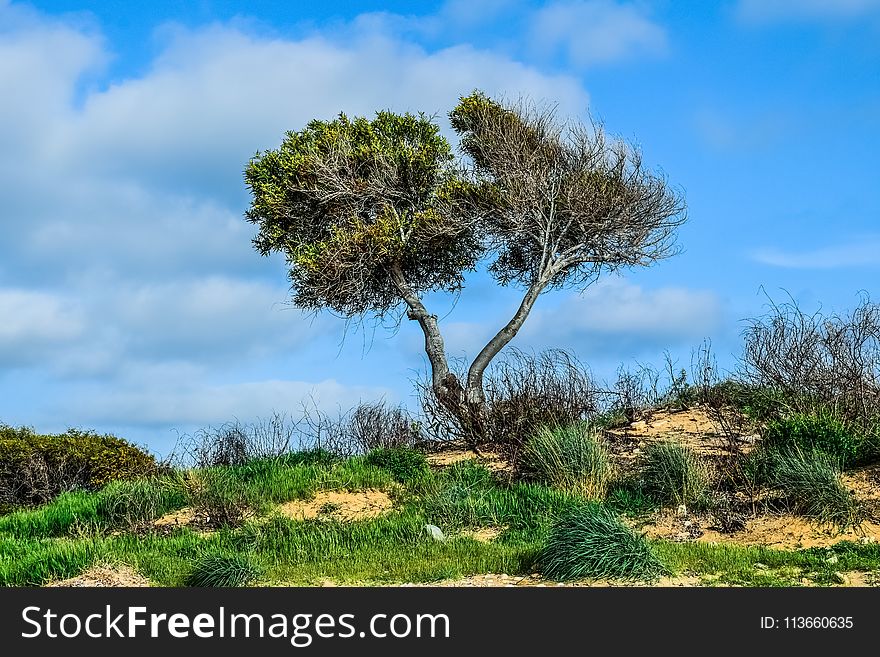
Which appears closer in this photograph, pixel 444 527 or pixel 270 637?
pixel 270 637

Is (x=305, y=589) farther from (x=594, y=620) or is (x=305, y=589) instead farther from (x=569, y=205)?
(x=569, y=205)

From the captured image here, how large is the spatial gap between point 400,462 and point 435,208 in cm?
846

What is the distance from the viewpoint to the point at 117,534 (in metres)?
11.8

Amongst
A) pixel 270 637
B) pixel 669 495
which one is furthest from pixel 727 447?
pixel 270 637

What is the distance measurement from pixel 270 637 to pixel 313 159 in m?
15.6

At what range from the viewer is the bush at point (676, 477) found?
1167 centimetres

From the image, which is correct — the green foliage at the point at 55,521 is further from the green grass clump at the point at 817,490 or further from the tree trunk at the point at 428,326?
the green grass clump at the point at 817,490

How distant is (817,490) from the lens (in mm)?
11031

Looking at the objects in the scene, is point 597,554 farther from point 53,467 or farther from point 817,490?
point 53,467

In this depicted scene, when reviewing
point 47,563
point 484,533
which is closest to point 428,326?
point 484,533

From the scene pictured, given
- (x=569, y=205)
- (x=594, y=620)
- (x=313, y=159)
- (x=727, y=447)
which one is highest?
(x=313, y=159)

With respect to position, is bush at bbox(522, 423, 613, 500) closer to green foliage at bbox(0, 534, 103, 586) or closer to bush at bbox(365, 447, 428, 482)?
bush at bbox(365, 447, 428, 482)

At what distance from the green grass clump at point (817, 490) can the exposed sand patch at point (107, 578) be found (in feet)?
25.5

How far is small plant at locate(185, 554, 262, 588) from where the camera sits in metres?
8.47
